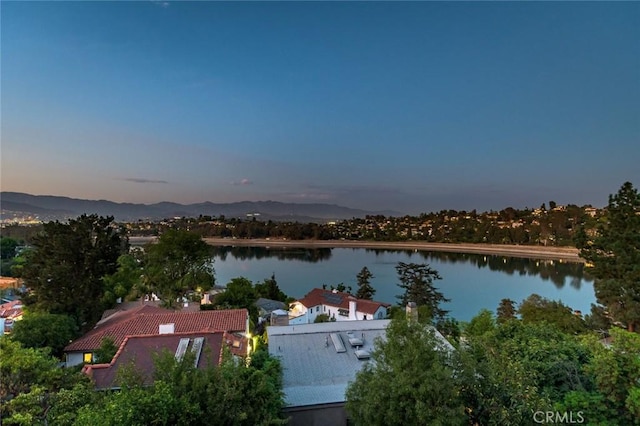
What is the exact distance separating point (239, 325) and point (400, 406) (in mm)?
8643

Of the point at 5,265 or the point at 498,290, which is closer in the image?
the point at 5,265

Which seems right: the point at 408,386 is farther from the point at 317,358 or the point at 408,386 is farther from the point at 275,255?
the point at 275,255

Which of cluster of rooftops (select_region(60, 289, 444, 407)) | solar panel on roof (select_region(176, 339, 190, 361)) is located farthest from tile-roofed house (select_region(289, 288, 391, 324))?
solar panel on roof (select_region(176, 339, 190, 361))

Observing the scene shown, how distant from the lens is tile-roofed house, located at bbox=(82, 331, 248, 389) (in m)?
8.69

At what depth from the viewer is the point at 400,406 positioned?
523cm

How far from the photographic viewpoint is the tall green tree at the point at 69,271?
54.2 feet

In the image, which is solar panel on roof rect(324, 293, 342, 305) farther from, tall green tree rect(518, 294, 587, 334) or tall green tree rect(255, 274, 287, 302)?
tall green tree rect(518, 294, 587, 334)

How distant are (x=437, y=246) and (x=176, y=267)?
274 feet

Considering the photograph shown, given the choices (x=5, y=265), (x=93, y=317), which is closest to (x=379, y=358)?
(x=93, y=317)

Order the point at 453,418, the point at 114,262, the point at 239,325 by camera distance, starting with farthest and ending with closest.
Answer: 1. the point at 114,262
2. the point at 239,325
3. the point at 453,418

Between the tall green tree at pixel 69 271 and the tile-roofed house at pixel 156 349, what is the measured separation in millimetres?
9044

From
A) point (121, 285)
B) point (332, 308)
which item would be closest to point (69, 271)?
point (121, 285)

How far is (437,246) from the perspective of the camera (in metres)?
96.6

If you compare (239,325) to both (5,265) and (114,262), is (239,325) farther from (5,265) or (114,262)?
(5,265)
